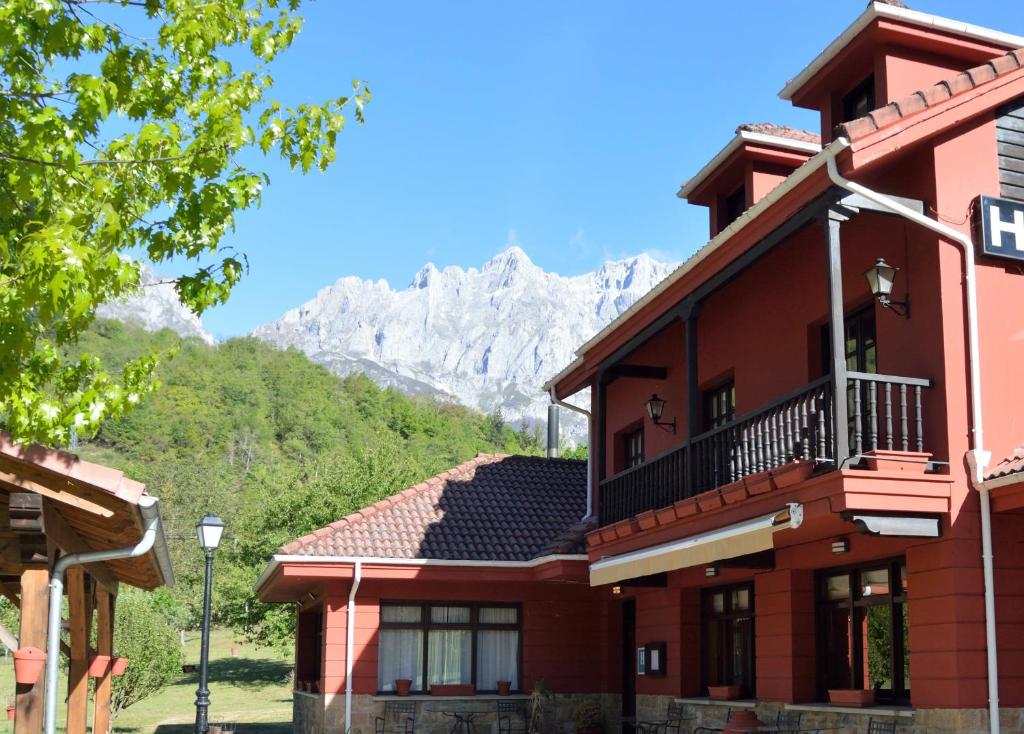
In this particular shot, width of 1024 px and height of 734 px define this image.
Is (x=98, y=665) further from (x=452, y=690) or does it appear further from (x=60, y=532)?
(x=452, y=690)

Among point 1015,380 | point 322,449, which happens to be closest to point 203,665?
point 1015,380

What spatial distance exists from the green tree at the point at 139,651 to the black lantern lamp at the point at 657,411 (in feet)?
45.7

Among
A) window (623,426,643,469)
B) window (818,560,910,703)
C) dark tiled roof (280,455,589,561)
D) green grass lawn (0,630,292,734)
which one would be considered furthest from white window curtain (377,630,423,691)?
window (818,560,910,703)

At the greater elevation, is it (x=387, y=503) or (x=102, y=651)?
(x=387, y=503)

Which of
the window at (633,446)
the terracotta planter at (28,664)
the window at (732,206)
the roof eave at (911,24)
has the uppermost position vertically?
the roof eave at (911,24)

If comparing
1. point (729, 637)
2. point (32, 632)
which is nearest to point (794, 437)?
point (729, 637)

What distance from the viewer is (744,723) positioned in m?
11.8

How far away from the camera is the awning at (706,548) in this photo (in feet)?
33.2

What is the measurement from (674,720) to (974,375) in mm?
7109

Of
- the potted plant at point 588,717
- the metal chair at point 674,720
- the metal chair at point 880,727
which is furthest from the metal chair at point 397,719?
the metal chair at point 880,727

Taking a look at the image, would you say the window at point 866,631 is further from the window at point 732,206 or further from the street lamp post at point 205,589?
the street lamp post at point 205,589

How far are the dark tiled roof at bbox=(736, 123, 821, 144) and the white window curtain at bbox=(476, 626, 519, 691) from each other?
8.66m

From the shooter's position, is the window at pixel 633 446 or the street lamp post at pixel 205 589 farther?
the window at pixel 633 446

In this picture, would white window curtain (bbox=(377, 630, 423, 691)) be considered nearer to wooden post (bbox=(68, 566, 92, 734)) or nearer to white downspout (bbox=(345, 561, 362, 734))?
white downspout (bbox=(345, 561, 362, 734))
